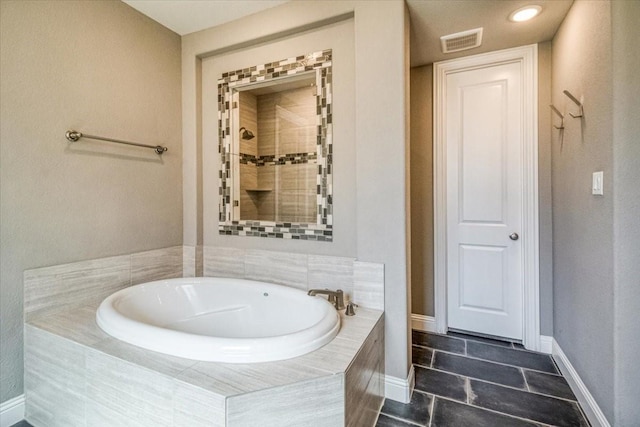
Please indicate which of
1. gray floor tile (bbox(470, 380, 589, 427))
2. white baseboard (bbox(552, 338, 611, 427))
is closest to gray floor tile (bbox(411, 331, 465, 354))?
gray floor tile (bbox(470, 380, 589, 427))

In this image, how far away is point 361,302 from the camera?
70.7 inches

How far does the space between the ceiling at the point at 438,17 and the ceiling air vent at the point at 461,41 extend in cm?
4

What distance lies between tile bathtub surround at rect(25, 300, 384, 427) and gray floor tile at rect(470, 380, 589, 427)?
0.64 m

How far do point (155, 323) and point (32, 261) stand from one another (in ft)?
2.39

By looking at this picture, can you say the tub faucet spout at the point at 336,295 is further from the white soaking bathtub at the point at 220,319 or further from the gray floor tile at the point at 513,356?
the gray floor tile at the point at 513,356

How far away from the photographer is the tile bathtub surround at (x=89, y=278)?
166 centimetres

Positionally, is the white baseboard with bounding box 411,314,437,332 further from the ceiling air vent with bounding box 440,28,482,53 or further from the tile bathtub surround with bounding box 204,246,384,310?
the ceiling air vent with bounding box 440,28,482,53

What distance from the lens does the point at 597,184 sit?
4.80 feet

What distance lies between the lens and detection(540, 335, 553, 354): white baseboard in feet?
7.29

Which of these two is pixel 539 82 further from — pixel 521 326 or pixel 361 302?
pixel 361 302

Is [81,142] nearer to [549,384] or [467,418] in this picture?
[467,418]

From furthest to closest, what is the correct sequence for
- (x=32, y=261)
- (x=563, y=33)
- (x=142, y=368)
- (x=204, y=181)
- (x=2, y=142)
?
(x=204, y=181) < (x=563, y=33) < (x=32, y=261) < (x=2, y=142) < (x=142, y=368)

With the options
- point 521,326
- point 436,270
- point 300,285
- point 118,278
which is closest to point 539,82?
point 436,270

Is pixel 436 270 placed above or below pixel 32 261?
below
